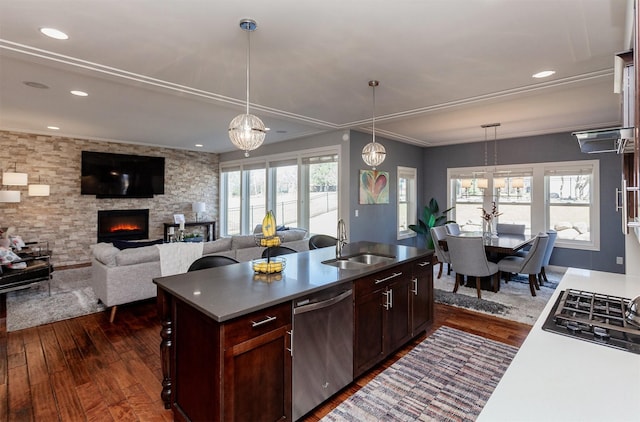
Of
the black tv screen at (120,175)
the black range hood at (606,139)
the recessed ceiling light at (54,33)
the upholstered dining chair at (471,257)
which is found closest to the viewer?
the black range hood at (606,139)

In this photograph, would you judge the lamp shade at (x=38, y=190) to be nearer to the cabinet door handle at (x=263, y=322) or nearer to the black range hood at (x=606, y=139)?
the cabinet door handle at (x=263, y=322)

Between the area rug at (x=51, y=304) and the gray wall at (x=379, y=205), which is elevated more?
the gray wall at (x=379, y=205)

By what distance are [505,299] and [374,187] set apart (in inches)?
112

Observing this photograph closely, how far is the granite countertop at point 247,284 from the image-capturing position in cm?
162

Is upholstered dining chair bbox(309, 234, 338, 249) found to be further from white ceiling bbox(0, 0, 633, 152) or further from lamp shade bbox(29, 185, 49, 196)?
lamp shade bbox(29, 185, 49, 196)

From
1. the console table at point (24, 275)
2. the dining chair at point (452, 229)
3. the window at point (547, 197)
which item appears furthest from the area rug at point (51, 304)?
the window at point (547, 197)

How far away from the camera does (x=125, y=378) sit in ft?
8.28

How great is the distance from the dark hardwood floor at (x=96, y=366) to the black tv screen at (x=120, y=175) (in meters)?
3.43

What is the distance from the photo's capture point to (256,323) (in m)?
1.65

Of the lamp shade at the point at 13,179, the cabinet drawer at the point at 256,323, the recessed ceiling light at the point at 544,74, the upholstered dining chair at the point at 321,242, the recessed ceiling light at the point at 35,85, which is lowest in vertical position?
the cabinet drawer at the point at 256,323

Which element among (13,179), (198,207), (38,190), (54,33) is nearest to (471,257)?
(54,33)

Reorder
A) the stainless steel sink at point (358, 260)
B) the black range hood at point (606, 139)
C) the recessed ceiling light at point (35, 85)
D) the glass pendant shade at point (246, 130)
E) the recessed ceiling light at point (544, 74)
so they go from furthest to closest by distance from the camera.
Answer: the recessed ceiling light at point (35, 85) < the recessed ceiling light at point (544, 74) < the stainless steel sink at point (358, 260) < the glass pendant shade at point (246, 130) < the black range hood at point (606, 139)

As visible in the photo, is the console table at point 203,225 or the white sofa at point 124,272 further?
the console table at point 203,225

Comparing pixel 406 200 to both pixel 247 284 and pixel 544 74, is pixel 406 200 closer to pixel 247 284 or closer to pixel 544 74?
pixel 544 74
